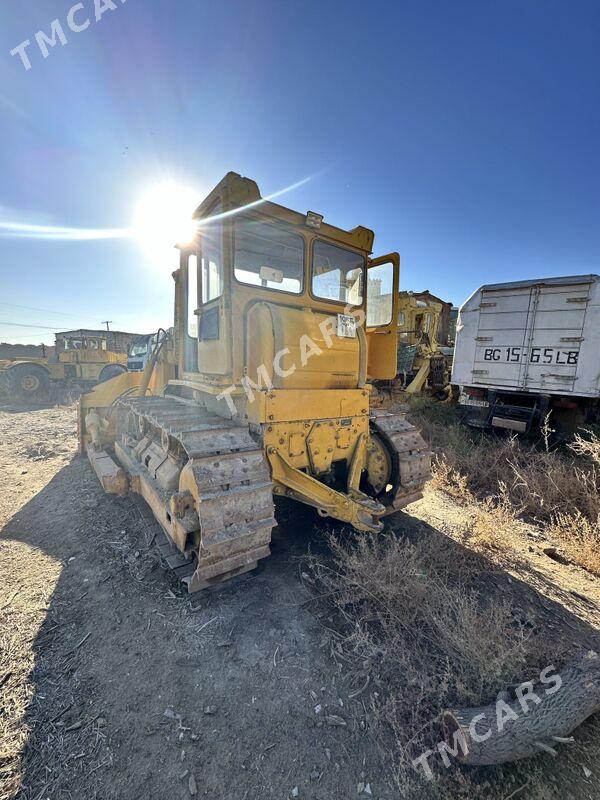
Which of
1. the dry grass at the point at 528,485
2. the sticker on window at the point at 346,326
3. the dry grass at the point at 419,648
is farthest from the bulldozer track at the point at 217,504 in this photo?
the dry grass at the point at 528,485

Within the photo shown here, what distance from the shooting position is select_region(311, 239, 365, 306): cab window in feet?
12.2

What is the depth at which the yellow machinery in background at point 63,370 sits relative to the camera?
48.0 feet

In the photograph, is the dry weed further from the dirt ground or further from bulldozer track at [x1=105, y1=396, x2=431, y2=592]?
bulldozer track at [x1=105, y1=396, x2=431, y2=592]

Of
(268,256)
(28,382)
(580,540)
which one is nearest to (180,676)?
(268,256)

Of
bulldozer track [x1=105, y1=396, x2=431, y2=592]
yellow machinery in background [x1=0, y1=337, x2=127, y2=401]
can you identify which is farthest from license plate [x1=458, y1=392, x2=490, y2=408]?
yellow machinery in background [x1=0, y1=337, x2=127, y2=401]

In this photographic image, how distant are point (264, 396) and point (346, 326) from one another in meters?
1.27

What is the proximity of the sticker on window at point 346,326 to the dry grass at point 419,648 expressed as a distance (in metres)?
2.12

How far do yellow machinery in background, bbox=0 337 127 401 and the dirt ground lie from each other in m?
13.6

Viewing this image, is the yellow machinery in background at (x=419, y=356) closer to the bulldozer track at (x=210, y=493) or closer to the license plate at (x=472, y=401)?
the license plate at (x=472, y=401)

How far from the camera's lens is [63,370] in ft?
53.9

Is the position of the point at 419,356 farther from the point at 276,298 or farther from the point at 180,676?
the point at 180,676

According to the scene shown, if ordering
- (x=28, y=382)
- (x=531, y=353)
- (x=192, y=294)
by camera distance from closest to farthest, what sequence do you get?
(x=192, y=294), (x=531, y=353), (x=28, y=382)

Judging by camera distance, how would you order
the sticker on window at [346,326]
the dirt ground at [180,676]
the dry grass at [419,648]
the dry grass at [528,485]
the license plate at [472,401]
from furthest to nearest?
the license plate at [472,401]
the dry grass at [528,485]
the sticker on window at [346,326]
the dry grass at [419,648]
the dirt ground at [180,676]

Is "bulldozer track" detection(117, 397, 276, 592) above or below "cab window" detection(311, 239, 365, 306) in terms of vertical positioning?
below
